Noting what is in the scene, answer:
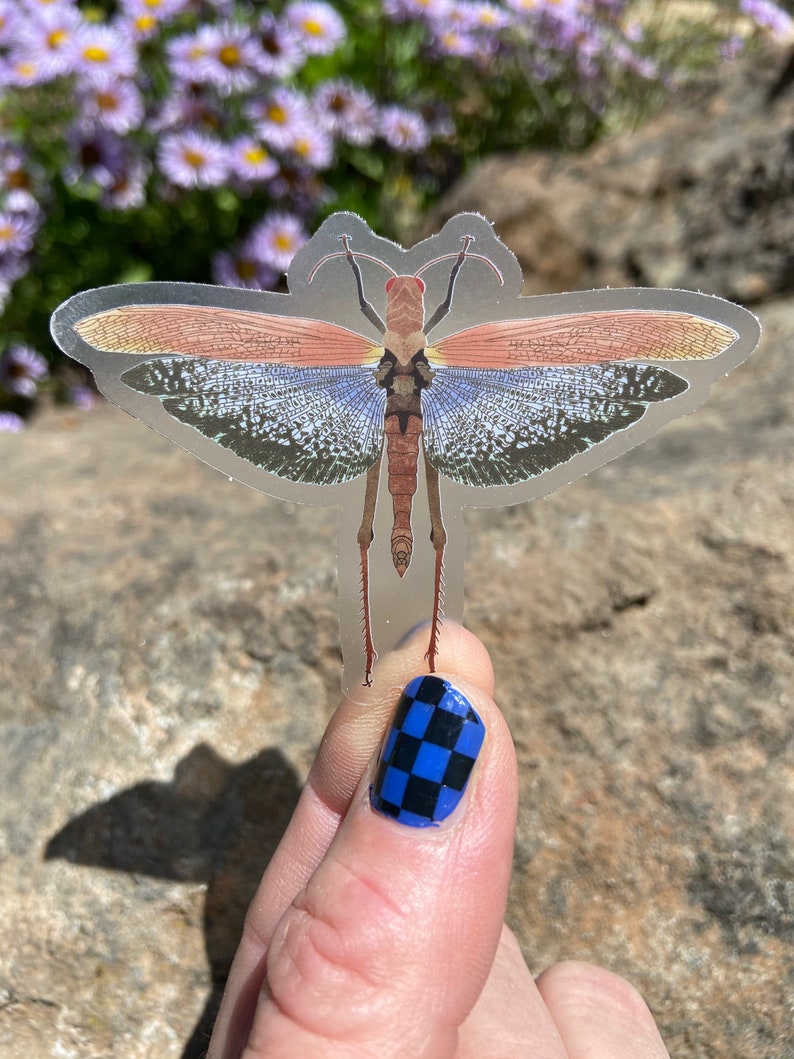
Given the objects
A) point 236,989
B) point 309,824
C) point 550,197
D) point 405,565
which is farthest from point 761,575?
point 550,197

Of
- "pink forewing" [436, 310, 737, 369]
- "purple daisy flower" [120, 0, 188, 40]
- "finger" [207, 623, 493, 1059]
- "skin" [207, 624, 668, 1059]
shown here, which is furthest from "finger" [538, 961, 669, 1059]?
"purple daisy flower" [120, 0, 188, 40]

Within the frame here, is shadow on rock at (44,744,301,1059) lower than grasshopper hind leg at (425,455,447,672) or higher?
lower

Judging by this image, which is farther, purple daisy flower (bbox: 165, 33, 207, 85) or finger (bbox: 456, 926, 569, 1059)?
purple daisy flower (bbox: 165, 33, 207, 85)

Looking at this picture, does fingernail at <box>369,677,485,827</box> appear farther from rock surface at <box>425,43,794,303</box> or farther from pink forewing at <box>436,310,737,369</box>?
rock surface at <box>425,43,794,303</box>

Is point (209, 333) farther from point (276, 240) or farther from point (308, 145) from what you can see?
point (308, 145)

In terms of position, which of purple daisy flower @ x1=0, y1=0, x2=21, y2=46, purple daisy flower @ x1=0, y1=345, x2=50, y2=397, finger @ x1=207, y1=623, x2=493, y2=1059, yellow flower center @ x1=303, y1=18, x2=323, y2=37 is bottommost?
finger @ x1=207, y1=623, x2=493, y2=1059

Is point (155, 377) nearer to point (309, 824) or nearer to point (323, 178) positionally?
point (309, 824)
